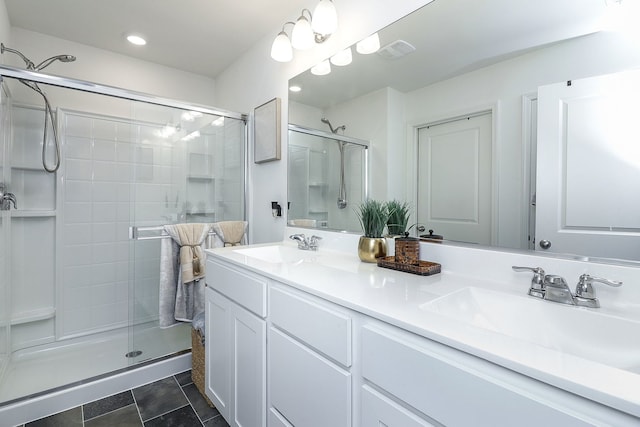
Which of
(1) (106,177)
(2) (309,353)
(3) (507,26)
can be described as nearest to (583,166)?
(3) (507,26)

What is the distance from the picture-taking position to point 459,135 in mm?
1195

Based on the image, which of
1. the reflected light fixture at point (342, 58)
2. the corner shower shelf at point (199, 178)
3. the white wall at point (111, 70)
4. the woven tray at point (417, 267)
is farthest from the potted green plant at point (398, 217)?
the white wall at point (111, 70)

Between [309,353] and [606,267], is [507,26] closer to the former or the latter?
[606,267]

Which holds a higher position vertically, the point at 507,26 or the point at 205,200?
the point at 507,26

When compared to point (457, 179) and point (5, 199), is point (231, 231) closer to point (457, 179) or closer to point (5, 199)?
point (5, 199)

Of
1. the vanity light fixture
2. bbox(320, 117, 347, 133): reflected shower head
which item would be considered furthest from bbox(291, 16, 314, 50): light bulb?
bbox(320, 117, 347, 133): reflected shower head

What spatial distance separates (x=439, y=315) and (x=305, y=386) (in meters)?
0.51

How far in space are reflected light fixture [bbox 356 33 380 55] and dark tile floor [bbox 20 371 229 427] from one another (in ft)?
6.55

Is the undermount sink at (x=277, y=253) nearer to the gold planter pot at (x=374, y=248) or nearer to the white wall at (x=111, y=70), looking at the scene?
the gold planter pot at (x=374, y=248)

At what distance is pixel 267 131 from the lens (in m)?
2.20

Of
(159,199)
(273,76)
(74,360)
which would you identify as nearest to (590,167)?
(273,76)

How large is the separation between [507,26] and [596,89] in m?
0.37

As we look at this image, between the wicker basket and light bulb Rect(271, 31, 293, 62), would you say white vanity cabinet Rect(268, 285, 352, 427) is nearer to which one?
the wicker basket

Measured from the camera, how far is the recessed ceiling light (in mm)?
2283
